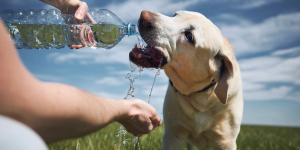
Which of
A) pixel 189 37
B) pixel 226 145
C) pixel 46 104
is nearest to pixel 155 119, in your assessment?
pixel 46 104

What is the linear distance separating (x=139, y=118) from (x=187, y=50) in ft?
3.87

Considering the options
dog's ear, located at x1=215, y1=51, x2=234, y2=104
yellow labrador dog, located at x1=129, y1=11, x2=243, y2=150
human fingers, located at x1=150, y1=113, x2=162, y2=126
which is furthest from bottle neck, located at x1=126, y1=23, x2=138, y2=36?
human fingers, located at x1=150, y1=113, x2=162, y2=126

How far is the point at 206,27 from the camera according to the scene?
9.20ft

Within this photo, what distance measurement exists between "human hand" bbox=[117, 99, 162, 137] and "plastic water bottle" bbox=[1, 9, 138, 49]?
5.88 feet

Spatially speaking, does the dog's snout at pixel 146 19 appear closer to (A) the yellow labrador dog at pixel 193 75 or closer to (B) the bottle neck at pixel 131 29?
(A) the yellow labrador dog at pixel 193 75

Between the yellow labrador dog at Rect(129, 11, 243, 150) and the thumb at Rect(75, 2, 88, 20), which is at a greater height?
the thumb at Rect(75, 2, 88, 20)

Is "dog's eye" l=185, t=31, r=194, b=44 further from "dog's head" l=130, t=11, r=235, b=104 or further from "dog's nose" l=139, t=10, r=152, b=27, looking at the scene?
"dog's nose" l=139, t=10, r=152, b=27

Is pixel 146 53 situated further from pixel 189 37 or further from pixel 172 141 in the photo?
pixel 172 141

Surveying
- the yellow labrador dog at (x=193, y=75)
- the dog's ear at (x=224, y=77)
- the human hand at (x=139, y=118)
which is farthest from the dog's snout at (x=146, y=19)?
the human hand at (x=139, y=118)

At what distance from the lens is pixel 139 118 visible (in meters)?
1.85

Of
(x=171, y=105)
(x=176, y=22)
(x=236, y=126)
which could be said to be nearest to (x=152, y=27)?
(x=176, y=22)

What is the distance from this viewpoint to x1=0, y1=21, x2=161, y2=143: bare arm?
996 millimetres

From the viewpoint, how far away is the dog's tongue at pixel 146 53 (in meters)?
2.75

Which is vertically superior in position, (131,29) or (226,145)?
(131,29)
